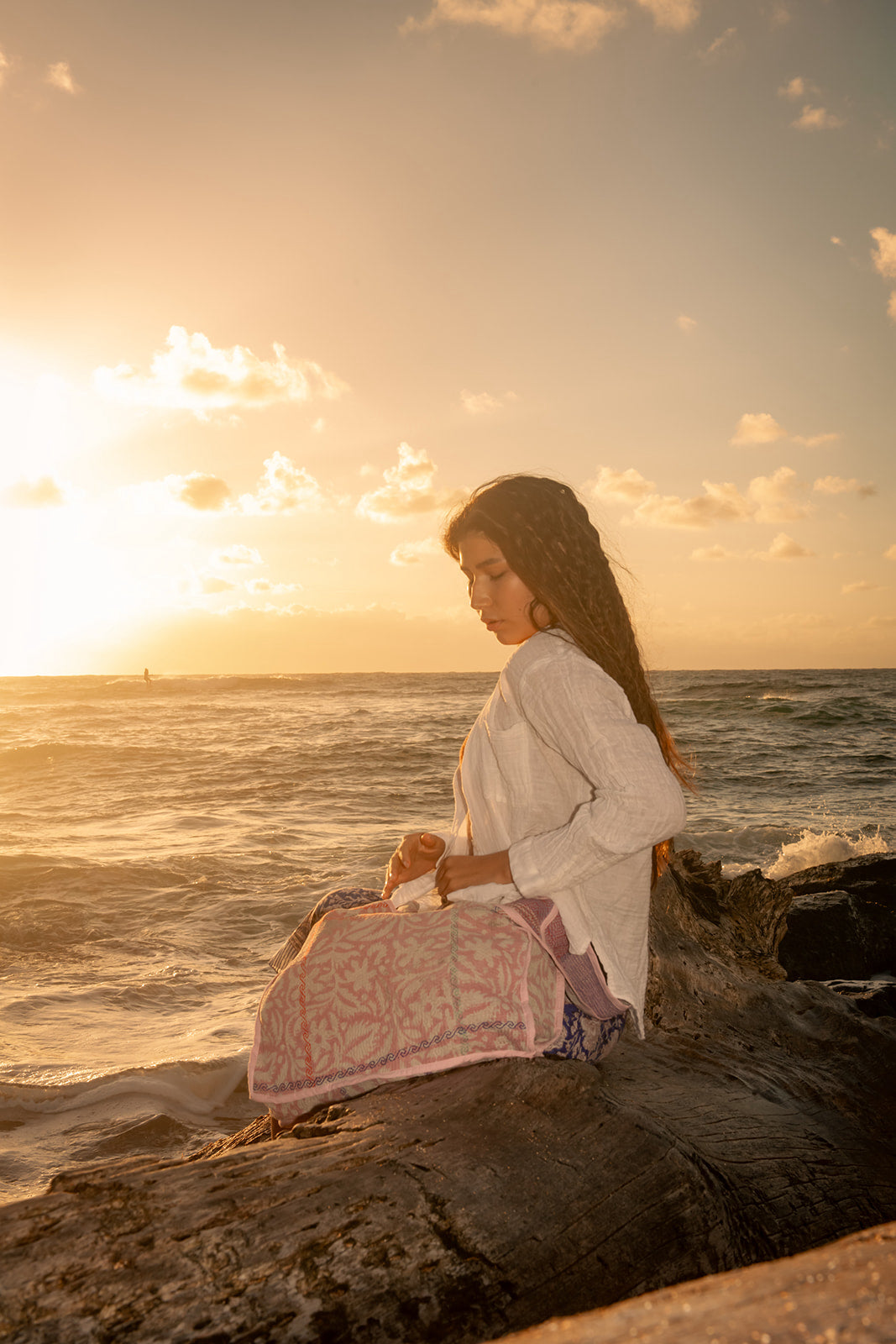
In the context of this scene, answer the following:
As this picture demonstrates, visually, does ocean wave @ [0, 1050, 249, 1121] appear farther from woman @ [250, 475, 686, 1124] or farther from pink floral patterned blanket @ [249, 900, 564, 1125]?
pink floral patterned blanket @ [249, 900, 564, 1125]

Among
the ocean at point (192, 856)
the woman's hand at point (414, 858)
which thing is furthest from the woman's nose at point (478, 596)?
the ocean at point (192, 856)

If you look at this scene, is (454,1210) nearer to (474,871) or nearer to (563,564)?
(474,871)

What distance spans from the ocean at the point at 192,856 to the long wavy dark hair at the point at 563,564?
9.78 feet

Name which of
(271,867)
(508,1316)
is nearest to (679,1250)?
(508,1316)

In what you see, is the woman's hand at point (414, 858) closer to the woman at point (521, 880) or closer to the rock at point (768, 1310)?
the woman at point (521, 880)

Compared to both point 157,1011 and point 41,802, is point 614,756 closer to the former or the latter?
point 157,1011

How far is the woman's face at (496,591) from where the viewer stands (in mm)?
2631

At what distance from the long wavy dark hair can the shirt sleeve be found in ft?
0.78

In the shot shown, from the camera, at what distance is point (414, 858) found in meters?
2.77

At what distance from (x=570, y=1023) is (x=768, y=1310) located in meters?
1.58

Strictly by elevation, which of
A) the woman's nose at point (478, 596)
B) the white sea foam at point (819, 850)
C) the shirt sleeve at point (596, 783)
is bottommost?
the white sea foam at point (819, 850)

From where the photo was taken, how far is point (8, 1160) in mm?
3557

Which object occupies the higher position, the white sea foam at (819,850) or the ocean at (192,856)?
the ocean at (192,856)

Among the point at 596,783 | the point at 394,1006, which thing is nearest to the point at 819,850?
the point at 596,783
